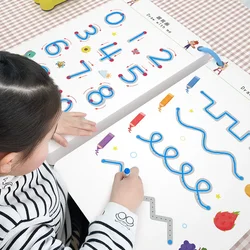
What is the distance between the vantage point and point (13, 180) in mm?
593

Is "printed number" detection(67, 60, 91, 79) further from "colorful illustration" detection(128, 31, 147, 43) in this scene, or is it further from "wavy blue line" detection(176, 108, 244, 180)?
"wavy blue line" detection(176, 108, 244, 180)

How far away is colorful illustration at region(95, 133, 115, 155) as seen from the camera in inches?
29.1

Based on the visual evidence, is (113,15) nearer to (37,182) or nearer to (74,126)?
(74,126)

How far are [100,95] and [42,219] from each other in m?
0.32

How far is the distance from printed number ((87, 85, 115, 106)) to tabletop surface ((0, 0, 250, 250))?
1.00 feet

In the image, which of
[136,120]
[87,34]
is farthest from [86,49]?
[136,120]

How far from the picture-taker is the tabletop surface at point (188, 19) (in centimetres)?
96

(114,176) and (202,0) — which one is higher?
(202,0)

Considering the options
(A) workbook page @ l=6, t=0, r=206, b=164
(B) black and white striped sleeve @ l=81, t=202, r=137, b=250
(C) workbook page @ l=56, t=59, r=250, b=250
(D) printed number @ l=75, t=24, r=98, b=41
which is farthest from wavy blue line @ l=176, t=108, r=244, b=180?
(D) printed number @ l=75, t=24, r=98, b=41

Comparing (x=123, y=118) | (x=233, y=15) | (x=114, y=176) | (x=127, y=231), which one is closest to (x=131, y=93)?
(x=123, y=118)

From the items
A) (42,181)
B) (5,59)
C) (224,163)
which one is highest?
(5,59)

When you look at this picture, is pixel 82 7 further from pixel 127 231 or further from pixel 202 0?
pixel 127 231

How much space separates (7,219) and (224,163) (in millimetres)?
411

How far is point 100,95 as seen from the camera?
82 centimetres
